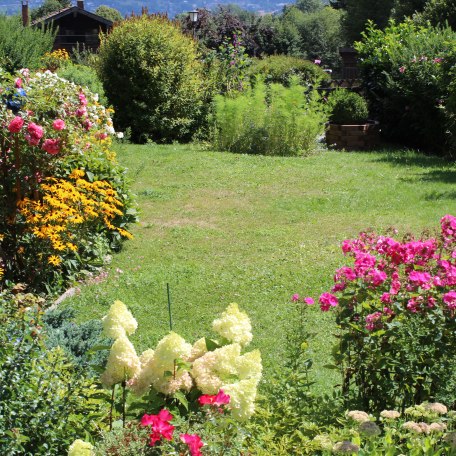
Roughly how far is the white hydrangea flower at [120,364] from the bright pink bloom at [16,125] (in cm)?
365

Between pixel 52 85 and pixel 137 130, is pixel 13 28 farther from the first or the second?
pixel 52 85

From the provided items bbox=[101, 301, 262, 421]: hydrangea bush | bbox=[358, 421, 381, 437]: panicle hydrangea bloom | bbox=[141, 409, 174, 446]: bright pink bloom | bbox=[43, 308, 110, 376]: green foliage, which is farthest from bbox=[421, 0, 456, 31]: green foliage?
bbox=[141, 409, 174, 446]: bright pink bloom

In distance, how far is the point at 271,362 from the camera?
513 cm

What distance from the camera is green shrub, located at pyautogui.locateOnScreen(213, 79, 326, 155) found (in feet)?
42.8

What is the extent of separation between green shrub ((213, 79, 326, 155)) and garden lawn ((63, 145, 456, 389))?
1.64ft

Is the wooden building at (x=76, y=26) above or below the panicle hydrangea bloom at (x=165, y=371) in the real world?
above

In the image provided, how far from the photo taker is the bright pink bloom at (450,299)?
3619 mm

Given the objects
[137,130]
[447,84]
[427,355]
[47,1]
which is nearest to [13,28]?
[137,130]

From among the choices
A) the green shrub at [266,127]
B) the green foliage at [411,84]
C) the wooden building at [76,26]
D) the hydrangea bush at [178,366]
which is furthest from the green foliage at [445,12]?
the wooden building at [76,26]

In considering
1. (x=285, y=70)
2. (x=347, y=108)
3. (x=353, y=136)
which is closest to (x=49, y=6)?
(x=285, y=70)

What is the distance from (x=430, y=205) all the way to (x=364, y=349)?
5.90m

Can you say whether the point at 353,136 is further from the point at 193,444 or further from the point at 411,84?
the point at 193,444

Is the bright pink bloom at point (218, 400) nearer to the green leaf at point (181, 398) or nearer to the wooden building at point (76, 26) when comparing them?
the green leaf at point (181, 398)

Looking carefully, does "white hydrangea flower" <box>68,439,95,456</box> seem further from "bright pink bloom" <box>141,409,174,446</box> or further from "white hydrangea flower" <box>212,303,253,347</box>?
"white hydrangea flower" <box>212,303,253,347</box>
